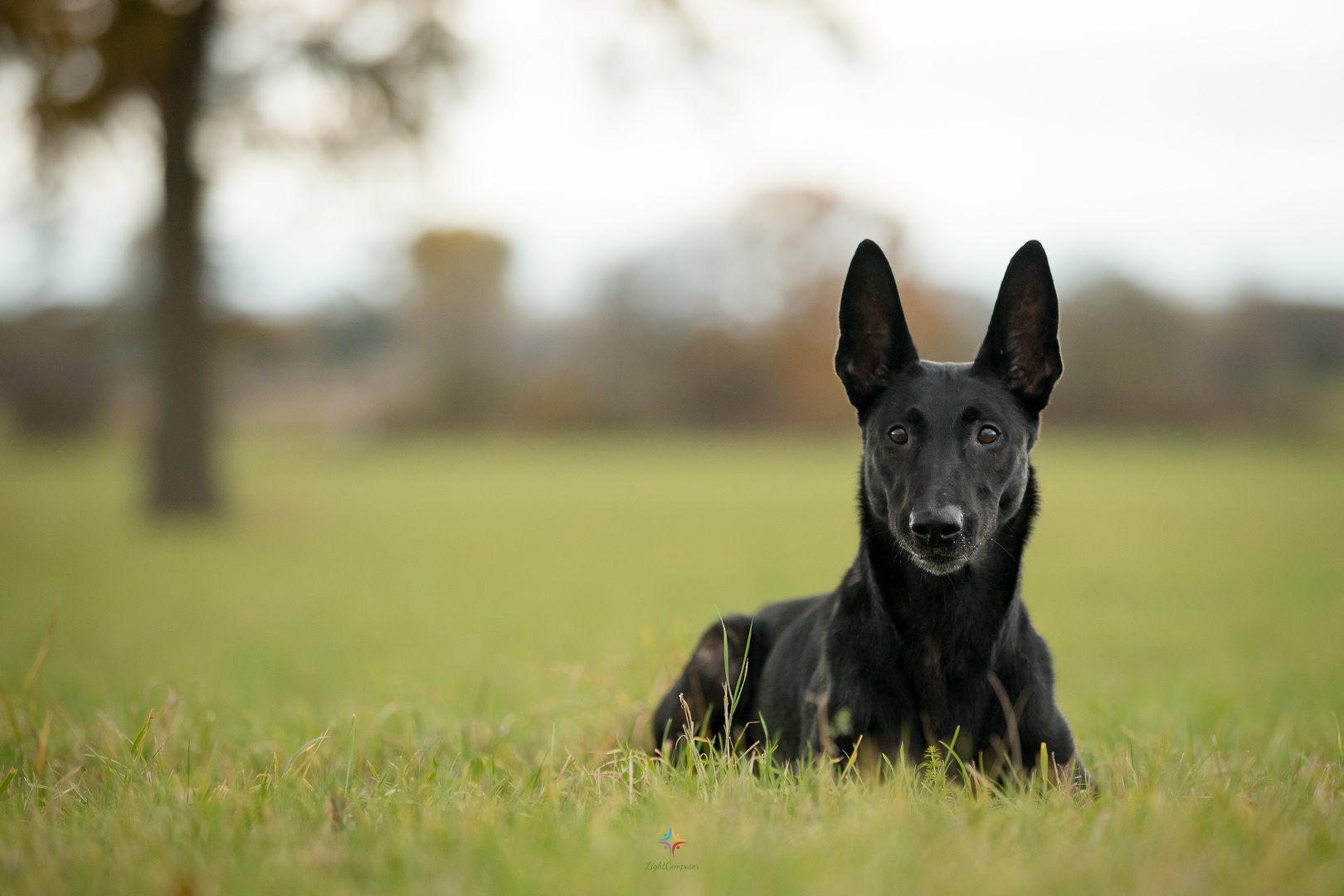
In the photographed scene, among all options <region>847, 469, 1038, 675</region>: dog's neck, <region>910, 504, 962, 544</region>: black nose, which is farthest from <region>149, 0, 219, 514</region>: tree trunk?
<region>910, 504, 962, 544</region>: black nose

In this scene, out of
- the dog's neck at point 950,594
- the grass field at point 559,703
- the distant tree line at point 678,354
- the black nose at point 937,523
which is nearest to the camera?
the grass field at point 559,703

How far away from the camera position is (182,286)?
17.6 metres

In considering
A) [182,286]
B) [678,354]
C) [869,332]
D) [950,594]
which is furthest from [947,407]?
[678,354]

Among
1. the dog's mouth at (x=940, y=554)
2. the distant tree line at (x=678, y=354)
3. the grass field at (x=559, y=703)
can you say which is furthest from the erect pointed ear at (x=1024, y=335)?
the distant tree line at (x=678, y=354)

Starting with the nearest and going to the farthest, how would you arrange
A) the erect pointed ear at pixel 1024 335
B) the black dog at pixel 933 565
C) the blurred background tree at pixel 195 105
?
the black dog at pixel 933 565, the erect pointed ear at pixel 1024 335, the blurred background tree at pixel 195 105

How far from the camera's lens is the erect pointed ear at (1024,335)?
3680 millimetres

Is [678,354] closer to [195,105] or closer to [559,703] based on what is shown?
[195,105]

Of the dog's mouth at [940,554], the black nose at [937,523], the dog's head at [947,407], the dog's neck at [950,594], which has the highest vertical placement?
the dog's head at [947,407]

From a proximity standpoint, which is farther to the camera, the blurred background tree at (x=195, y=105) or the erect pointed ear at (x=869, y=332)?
the blurred background tree at (x=195, y=105)

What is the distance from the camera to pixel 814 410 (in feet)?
160

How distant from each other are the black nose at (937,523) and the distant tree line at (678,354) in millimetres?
38272

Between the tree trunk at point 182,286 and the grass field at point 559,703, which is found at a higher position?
the tree trunk at point 182,286

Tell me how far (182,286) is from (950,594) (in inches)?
693

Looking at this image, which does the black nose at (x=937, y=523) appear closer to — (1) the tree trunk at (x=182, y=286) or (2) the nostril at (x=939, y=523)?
(2) the nostril at (x=939, y=523)
